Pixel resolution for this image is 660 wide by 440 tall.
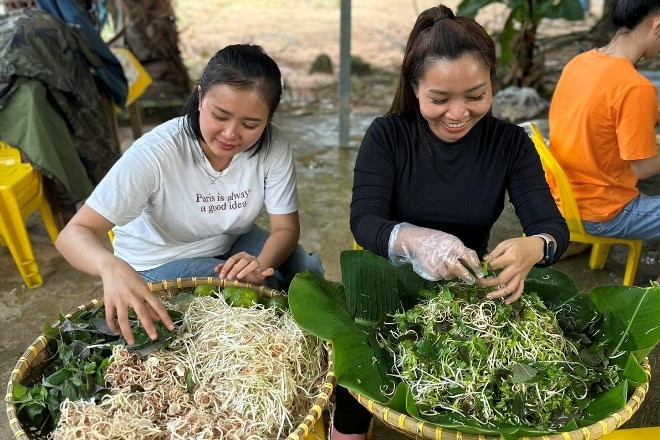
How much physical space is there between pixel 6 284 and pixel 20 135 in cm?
87

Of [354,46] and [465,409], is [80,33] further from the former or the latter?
[354,46]

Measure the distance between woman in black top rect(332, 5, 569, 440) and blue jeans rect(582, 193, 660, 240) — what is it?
88cm

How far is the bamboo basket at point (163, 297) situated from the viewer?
1.47 metres

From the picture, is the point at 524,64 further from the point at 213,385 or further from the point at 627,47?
the point at 213,385

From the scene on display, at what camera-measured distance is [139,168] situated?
6.72 feet

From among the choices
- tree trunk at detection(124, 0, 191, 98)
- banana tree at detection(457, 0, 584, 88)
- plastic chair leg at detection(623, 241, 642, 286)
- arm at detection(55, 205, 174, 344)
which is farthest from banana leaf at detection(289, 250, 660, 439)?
tree trunk at detection(124, 0, 191, 98)

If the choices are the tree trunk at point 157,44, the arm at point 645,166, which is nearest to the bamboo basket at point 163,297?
the arm at point 645,166

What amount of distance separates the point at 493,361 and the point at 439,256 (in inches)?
12.3

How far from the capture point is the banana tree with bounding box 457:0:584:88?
552 centimetres

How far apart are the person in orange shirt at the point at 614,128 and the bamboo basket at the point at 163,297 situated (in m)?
1.71

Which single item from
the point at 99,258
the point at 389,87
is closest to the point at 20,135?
the point at 99,258

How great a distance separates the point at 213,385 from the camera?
162cm

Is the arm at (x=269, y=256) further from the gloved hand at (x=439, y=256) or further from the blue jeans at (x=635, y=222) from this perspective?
the blue jeans at (x=635, y=222)

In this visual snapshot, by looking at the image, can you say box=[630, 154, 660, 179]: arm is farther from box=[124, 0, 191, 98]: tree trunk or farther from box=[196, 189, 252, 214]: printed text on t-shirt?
box=[124, 0, 191, 98]: tree trunk
